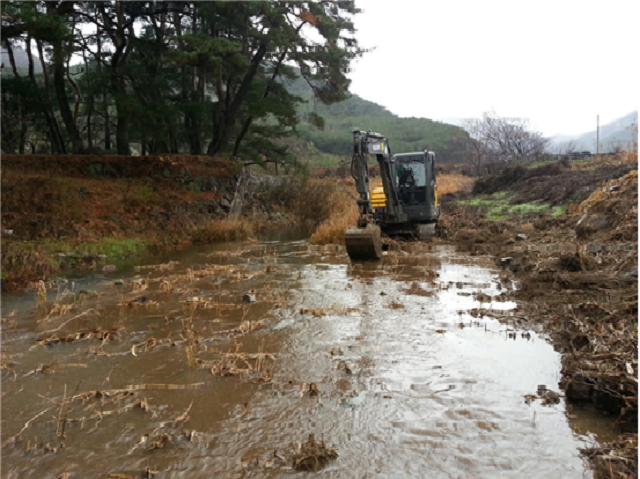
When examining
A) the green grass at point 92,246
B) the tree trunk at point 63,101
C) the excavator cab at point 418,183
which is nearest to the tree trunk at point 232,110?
the tree trunk at point 63,101

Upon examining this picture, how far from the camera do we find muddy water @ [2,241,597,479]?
3.28m

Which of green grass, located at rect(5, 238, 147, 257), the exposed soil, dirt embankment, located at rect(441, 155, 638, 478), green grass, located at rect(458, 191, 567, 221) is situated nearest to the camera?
dirt embankment, located at rect(441, 155, 638, 478)

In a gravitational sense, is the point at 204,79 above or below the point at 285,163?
above

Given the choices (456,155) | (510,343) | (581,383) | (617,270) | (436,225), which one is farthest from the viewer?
(456,155)

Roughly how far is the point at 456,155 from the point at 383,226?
53.8m

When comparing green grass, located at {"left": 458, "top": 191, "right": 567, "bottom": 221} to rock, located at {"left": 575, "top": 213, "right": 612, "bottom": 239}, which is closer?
rock, located at {"left": 575, "top": 213, "right": 612, "bottom": 239}

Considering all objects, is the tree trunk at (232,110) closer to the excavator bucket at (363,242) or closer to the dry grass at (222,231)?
the dry grass at (222,231)

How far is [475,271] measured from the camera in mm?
9961

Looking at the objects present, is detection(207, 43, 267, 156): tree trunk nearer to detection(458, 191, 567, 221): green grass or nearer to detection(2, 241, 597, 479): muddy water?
detection(458, 191, 567, 221): green grass

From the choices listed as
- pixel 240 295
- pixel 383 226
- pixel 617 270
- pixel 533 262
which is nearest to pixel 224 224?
pixel 383 226

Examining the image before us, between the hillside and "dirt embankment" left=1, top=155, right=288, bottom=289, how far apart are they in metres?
36.4

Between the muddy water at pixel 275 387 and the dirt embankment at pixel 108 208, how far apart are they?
4.22 meters

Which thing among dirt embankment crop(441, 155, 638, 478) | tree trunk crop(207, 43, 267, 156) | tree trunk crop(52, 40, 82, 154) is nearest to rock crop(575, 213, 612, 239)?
dirt embankment crop(441, 155, 638, 478)

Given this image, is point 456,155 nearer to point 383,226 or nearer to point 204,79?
point 204,79
